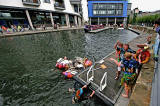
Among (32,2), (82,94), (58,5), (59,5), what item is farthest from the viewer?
(59,5)

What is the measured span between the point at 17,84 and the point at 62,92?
3.25 metres

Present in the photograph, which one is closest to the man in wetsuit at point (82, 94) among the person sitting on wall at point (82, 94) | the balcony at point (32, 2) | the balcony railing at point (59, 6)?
the person sitting on wall at point (82, 94)

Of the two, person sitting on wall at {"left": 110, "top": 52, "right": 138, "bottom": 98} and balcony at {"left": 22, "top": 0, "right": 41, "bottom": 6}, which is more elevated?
balcony at {"left": 22, "top": 0, "right": 41, "bottom": 6}

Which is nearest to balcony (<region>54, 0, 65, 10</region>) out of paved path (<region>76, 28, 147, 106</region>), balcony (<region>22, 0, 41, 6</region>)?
balcony (<region>22, 0, 41, 6</region>)

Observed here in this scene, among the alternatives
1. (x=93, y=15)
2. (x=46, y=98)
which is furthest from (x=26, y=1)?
(x=93, y=15)

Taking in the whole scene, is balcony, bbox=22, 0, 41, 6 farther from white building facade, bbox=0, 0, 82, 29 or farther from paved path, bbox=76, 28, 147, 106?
paved path, bbox=76, 28, 147, 106

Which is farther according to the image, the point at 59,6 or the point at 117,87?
the point at 59,6

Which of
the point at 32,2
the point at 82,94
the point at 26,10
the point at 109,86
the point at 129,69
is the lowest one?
the point at 82,94

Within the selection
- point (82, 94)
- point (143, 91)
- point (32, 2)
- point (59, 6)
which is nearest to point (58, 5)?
point (59, 6)

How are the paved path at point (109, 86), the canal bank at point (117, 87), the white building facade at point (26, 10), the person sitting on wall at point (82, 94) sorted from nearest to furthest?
the canal bank at point (117, 87) → the paved path at point (109, 86) → the person sitting on wall at point (82, 94) → the white building facade at point (26, 10)

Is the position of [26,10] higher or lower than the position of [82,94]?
higher

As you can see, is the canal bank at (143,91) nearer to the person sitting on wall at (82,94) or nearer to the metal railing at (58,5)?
the person sitting on wall at (82,94)

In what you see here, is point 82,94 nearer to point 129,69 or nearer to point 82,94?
point 82,94

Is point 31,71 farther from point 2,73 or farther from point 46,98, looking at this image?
point 46,98
